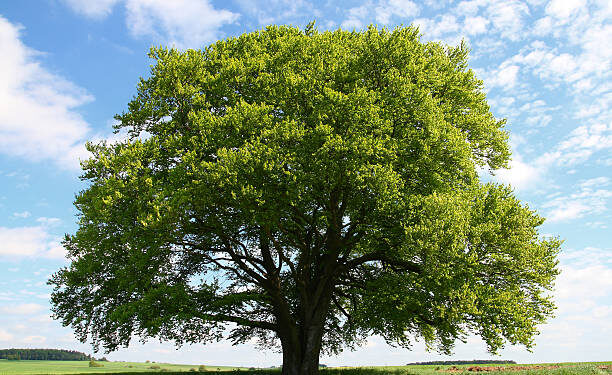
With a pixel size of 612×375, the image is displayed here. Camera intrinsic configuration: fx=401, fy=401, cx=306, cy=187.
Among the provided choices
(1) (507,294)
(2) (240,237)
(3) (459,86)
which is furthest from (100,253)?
(3) (459,86)

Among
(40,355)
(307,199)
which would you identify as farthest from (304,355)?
(40,355)

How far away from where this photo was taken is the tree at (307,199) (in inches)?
784

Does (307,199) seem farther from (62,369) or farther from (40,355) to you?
(40,355)

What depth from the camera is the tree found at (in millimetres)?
19906

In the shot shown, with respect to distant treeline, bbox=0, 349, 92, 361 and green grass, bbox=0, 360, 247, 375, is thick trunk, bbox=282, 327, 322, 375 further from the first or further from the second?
distant treeline, bbox=0, 349, 92, 361

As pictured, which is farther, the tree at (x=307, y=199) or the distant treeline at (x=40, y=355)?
the distant treeline at (x=40, y=355)

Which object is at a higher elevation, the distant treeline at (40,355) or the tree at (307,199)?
the tree at (307,199)

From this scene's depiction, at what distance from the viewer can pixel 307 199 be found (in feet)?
71.1

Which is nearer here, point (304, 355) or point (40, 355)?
point (304, 355)

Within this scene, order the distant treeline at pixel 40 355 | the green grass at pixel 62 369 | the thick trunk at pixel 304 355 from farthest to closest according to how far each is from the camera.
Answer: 1. the distant treeline at pixel 40 355
2. the green grass at pixel 62 369
3. the thick trunk at pixel 304 355

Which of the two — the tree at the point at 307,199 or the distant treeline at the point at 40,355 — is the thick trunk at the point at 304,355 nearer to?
the tree at the point at 307,199

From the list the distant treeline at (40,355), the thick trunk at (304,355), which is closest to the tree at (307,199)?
the thick trunk at (304,355)

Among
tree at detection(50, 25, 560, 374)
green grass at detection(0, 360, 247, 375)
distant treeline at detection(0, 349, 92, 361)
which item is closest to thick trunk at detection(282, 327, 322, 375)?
tree at detection(50, 25, 560, 374)

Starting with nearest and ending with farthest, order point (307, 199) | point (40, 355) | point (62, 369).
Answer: point (307, 199), point (62, 369), point (40, 355)
